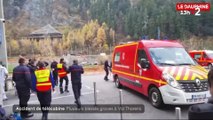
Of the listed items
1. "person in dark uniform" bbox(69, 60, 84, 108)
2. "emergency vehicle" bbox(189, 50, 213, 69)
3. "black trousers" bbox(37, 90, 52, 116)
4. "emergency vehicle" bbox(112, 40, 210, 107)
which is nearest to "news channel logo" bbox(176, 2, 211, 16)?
"emergency vehicle" bbox(189, 50, 213, 69)

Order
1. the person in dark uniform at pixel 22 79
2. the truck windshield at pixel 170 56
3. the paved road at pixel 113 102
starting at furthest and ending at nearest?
the truck windshield at pixel 170 56, the paved road at pixel 113 102, the person in dark uniform at pixel 22 79

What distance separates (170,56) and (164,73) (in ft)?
4.43

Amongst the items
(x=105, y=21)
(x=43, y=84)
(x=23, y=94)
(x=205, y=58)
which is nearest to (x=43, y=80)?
(x=43, y=84)

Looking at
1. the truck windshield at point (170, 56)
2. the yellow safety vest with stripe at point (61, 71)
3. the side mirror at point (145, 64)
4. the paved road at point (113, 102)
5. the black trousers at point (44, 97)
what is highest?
the truck windshield at point (170, 56)

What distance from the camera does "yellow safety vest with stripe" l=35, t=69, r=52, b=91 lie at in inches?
286

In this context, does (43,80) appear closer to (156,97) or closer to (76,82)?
(76,82)

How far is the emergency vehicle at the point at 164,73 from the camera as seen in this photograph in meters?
7.77

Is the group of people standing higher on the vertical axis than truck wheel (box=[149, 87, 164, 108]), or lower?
higher

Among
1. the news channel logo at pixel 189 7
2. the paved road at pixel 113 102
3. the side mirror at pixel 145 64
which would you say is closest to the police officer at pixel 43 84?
the paved road at pixel 113 102

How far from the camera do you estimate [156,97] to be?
27.7ft

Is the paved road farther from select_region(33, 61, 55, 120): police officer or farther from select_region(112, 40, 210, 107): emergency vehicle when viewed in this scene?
select_region(33, 61, 55, 120): police officer

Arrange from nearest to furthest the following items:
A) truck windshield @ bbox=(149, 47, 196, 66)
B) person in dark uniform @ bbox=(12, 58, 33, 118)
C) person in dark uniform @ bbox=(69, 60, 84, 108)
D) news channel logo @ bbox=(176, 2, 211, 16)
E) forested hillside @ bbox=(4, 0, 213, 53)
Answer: person in dark uniform @ bbox=(12, 58, 33, 118)
truck windshield @ bbox=(149, 47, 196, 66)
person in dark uniform @ bbox=(69, 60, 84, 108)
news channel logo @ bbox=(176, 2, 211, 16)
forested hillside @ bbox=(4, 0, 213, 53)

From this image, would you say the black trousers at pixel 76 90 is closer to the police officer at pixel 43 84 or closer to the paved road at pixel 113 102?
the paved road at pixel 113 102

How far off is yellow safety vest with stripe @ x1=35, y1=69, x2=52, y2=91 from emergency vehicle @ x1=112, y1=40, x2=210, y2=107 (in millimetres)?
3302
